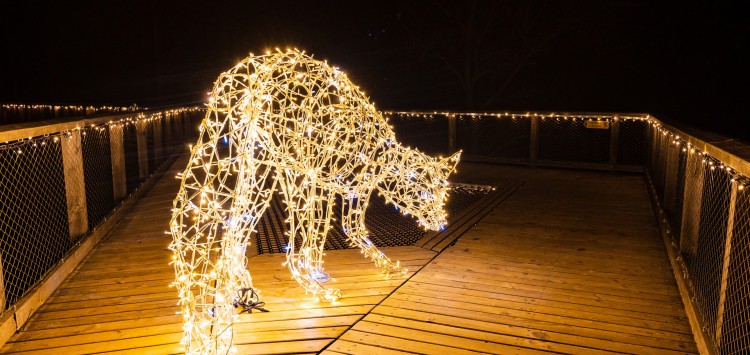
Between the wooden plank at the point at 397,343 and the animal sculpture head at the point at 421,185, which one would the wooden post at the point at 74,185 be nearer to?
the animal sculpture head at the point at 421,185

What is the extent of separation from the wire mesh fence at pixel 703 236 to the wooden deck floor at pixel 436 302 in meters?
0.22

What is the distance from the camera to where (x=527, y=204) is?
7.17 m

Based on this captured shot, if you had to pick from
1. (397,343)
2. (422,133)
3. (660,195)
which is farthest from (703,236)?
(422,133)

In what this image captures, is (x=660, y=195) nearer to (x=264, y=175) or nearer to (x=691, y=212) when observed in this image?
(x=691, y=212)

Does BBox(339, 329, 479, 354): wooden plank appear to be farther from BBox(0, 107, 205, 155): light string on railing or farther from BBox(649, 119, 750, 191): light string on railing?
BBox(0, 107, 205, 155): light string on railing

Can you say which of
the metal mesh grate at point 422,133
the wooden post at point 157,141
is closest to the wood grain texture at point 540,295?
the wooden post at point 157,141

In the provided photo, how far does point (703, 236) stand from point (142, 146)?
7.10 m

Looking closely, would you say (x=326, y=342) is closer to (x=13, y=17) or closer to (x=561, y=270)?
(x=561, y=270)

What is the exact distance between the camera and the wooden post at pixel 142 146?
7.84 meters

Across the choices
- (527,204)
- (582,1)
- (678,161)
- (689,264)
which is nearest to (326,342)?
(689,264)

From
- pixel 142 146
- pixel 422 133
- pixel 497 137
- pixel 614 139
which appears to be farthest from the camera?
pixel 422 133

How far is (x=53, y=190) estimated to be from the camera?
28.2ft

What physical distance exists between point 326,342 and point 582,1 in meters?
14.8

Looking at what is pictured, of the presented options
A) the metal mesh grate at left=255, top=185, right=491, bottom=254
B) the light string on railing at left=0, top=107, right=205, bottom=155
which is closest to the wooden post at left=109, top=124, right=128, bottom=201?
the light string on railing at left=0, top=107, right=205, bottom=155
